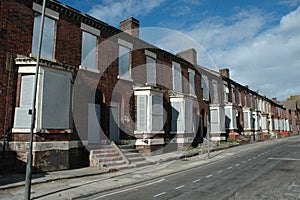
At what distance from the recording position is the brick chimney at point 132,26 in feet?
62.8

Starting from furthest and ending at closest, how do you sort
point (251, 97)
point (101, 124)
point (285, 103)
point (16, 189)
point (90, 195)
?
point (285, 103), point (251, 97), point (101, 124), point (16, 189), point (90, 195)

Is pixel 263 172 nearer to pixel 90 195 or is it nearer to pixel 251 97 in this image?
pixel 90 195

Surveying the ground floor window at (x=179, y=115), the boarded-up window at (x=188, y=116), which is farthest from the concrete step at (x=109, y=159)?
the boarded-up window at (x=188, y=116)

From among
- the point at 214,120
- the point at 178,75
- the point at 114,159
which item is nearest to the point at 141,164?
the point at 114,159

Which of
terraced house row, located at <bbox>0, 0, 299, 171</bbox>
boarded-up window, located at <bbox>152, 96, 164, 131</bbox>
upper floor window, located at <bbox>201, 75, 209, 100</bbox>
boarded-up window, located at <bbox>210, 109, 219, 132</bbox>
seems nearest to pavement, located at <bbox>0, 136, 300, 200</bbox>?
terraced house row, located at <bbox>0, 0, 299, 171</bbox>

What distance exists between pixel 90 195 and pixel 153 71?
13254 millimetres

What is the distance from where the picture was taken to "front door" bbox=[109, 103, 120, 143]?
1587 centimetres

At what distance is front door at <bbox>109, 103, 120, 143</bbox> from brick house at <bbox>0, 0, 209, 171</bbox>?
66 millimetres

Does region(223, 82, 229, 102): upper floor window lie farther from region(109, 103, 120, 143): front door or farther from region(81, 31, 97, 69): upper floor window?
region(81, 31, 97, 69): upper floor window

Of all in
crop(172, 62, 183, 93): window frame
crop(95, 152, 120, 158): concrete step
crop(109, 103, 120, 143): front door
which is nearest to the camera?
crop(95, 152, 120, 158): concrete step

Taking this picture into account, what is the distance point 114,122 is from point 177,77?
8997mm

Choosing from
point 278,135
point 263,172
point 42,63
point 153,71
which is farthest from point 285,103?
point 42,63

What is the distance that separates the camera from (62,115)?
40.2ft

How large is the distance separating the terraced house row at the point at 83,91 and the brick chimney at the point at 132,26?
8 cm
